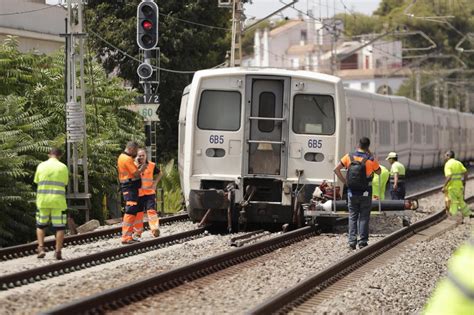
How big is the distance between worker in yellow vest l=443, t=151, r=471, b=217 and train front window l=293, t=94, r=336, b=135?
19.4 ft

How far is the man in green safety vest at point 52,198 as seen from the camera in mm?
13117

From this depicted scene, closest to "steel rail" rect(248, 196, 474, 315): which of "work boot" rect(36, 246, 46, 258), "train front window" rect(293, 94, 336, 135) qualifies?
"train front window" rect(293, 94, 336, 135)

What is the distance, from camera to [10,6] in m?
32.6

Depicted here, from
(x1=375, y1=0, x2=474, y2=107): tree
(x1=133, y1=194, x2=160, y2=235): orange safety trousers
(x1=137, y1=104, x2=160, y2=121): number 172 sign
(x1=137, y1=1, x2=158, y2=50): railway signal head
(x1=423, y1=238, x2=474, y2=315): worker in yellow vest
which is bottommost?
(x1=133, y1=194, x2=160, y2=235): orange safety trousers

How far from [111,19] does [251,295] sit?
27.4m

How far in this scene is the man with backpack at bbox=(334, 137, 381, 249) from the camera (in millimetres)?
14945

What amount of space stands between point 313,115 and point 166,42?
63.6 ft

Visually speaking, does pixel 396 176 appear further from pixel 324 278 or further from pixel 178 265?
pixel 324 278

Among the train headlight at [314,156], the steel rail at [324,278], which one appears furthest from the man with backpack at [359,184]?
the train headlight at [314,156]

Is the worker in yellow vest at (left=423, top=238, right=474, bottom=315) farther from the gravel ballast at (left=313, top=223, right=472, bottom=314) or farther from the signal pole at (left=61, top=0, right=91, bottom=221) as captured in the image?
the signal pole at (left=61, top=0, right=91, bottom=221)

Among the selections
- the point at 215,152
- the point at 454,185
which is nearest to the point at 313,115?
the point at 215,152

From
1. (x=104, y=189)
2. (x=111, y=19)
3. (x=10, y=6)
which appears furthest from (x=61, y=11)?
(x=104, y=189)

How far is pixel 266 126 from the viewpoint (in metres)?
17.4

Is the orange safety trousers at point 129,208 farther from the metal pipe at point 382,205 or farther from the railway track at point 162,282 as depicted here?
the metal pipe at point 382,205
